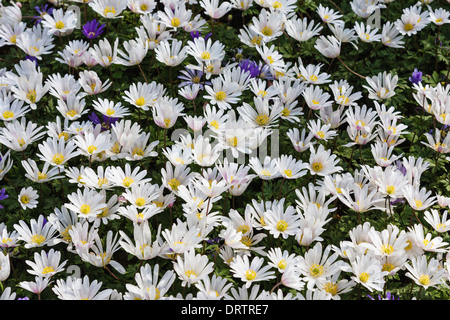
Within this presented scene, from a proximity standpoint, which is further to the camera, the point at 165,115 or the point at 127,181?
the point at 165,115

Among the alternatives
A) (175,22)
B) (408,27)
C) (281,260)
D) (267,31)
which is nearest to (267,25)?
(267,31)

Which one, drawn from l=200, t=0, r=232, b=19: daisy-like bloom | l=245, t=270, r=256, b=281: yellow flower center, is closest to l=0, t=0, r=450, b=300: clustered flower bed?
l=245, t=270, r=256, b=281: yellow flower center

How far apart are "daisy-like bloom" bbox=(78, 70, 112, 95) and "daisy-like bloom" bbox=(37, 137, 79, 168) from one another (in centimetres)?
56

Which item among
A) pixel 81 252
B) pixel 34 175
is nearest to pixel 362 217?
pixel 81 252

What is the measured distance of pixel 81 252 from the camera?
3.45 metres

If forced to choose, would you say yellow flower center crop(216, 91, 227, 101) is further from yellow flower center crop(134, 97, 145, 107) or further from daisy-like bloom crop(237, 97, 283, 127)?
yellow flower center crop(134, 97, 145, 107)

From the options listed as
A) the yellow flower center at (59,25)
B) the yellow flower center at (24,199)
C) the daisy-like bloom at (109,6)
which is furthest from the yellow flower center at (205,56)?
the yellow flower center at (24,199)

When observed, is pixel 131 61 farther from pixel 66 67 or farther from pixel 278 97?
pixel 278 97

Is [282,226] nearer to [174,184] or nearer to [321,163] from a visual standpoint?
[321,163]

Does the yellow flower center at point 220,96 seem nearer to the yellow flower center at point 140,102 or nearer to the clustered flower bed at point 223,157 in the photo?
the clustered flower bed at point 223,157

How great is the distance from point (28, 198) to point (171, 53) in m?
1.64

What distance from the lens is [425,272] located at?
11.3ft

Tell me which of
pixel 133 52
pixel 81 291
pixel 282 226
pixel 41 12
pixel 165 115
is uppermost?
pixel 41 12

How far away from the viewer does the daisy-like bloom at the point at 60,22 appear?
16.3 ft
